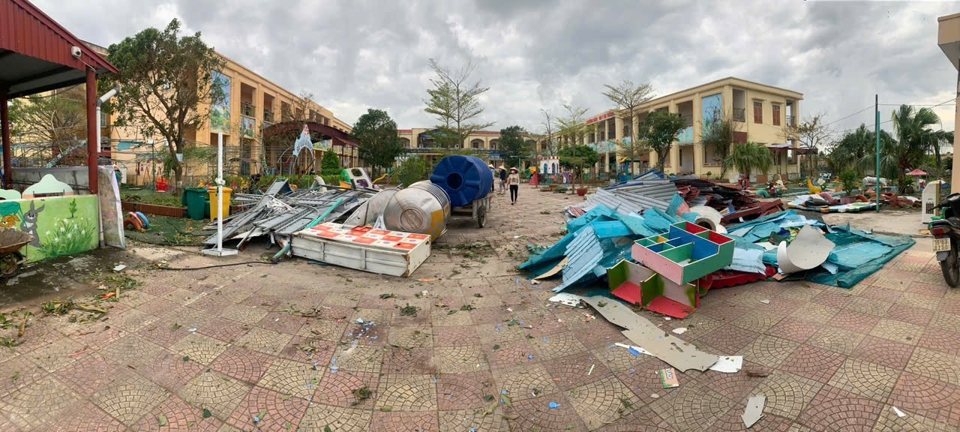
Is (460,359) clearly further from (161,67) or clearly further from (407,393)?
(161,67)

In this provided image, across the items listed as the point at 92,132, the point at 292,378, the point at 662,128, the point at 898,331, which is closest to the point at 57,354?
the point at 292,378

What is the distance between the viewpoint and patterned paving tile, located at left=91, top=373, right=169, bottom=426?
2.41 m

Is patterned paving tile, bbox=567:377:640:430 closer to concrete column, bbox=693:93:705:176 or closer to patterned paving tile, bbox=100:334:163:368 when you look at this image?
patterned paving tile, bbox=100:334:163:368

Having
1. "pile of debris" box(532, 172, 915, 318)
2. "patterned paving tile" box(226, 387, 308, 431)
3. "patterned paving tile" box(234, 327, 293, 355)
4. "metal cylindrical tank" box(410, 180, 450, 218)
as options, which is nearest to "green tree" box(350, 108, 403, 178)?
"metal cylindrical tank" box(410, 180, 450, 218)

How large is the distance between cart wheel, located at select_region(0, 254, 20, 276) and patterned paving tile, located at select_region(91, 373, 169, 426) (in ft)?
9.18

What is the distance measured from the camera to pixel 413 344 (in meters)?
3.41

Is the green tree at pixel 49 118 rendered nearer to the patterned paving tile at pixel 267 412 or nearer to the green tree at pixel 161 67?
the green tree at pixel 161 67

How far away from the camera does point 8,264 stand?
13.7 feet

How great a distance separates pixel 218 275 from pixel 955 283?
8.03 metres

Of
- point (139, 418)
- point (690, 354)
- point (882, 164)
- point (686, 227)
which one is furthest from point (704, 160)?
point (139, 418)

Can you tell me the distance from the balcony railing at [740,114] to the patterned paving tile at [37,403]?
3379cm

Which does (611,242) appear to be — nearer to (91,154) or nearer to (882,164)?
(91,154)

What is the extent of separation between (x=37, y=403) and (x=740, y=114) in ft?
114

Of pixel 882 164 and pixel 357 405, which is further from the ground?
pixel 882 164
